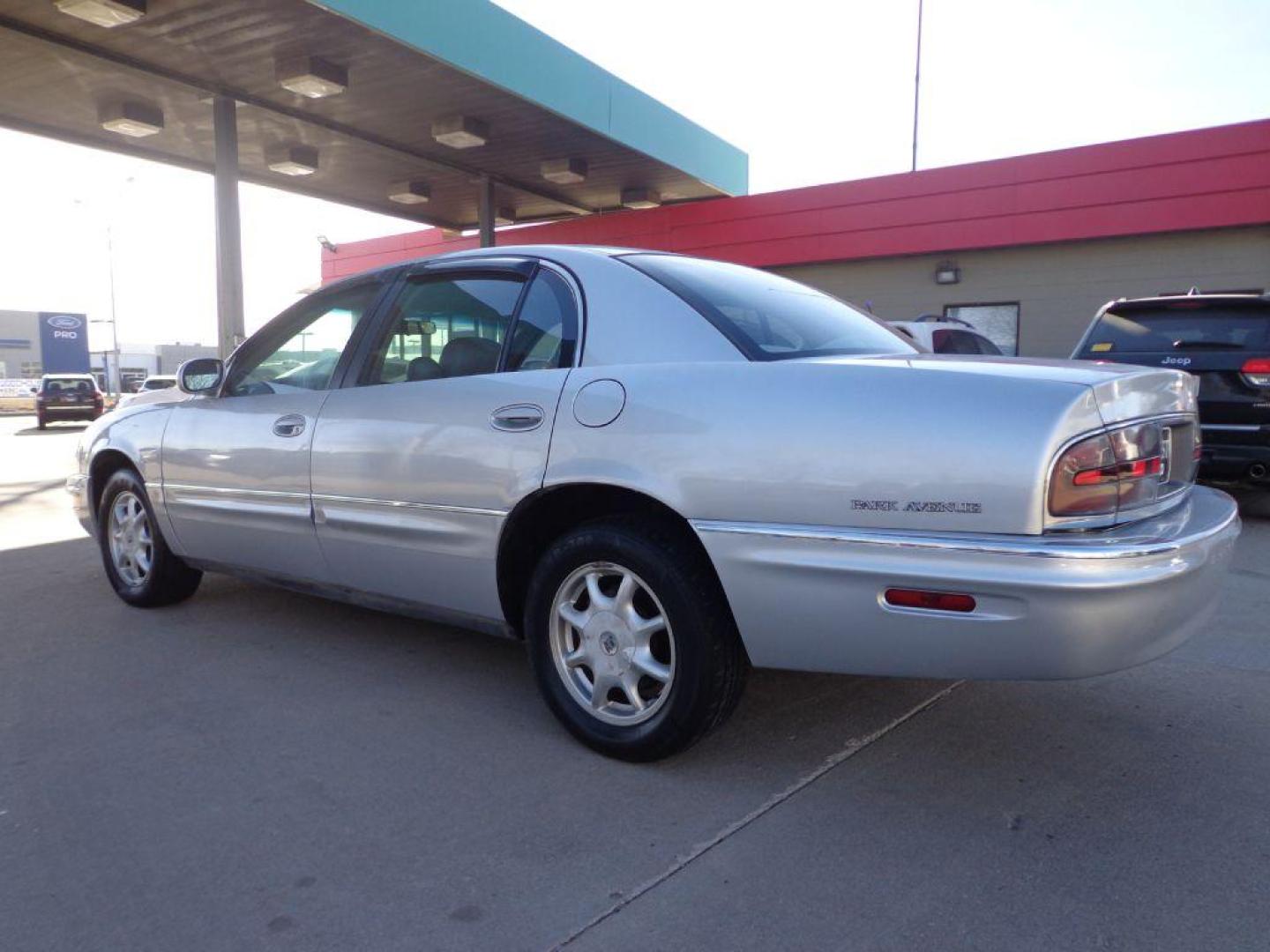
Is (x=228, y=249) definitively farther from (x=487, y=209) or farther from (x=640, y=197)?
(x=640, y=197)

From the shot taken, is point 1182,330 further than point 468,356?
Yes

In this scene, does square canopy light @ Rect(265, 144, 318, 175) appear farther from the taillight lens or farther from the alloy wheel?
the taillight lens

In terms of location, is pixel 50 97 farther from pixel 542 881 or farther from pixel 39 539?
pixel 542 881

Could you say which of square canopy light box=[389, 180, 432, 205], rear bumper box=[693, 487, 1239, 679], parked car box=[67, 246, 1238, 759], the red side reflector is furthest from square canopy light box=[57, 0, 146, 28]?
the red side reflector

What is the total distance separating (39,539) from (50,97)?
8745 millimetres

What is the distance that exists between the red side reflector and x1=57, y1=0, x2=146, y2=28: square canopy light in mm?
10341

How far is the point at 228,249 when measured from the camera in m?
13.4

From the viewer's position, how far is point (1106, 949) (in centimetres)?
198

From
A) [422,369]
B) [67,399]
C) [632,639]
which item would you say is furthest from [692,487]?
[67,399]

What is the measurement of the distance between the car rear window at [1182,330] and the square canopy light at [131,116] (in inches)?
501

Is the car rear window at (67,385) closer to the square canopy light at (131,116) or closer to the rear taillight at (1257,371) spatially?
the square canopy light at (131,116)

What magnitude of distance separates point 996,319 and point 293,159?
461 inches

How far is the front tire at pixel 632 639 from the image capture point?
2.71m

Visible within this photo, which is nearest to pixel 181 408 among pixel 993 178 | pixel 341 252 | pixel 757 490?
pixel 757 490
